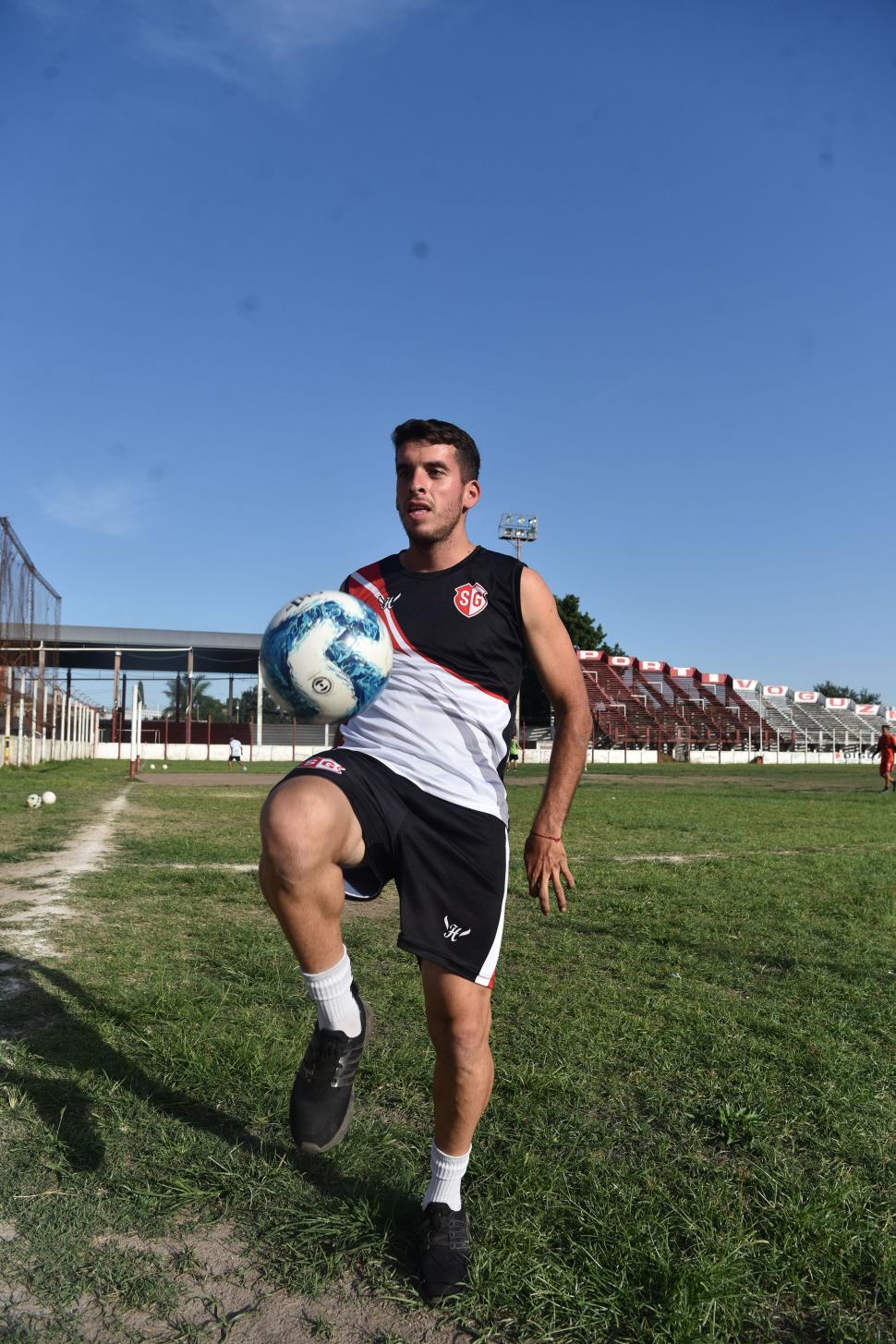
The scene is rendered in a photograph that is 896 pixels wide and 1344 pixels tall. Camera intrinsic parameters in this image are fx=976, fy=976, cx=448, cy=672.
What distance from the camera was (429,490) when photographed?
2.88 metres

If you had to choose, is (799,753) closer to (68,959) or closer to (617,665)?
(617,665)

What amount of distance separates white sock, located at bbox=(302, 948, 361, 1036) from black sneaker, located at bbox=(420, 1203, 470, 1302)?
48 cm

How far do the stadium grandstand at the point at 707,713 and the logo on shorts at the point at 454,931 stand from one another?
168 ft

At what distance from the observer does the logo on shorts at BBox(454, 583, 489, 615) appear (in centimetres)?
286

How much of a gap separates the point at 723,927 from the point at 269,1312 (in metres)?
5.03

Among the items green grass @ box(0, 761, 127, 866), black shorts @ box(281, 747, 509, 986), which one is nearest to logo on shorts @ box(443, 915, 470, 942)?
black shorts @ box(281, 747, 509, 986)

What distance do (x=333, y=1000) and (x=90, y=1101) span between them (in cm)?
120

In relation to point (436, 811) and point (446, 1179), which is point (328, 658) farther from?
point (446, 1179)

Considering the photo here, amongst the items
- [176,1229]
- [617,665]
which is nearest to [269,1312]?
[176,1229]

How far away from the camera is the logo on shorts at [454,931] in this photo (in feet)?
8.38

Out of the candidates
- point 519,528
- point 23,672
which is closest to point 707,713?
point 519,528

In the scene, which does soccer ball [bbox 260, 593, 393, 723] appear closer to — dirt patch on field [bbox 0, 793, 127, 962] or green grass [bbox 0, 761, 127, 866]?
dirt patch on field [bbox 0, 793, 127, 962]

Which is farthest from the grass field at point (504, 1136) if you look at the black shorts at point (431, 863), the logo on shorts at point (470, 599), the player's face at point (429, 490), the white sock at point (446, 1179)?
the player's face at point (429, 490)

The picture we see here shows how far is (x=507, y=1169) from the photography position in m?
2.77
